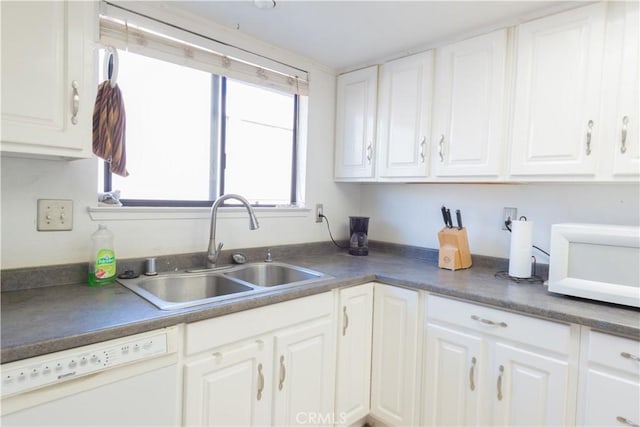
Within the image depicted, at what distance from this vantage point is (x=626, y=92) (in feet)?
4.55

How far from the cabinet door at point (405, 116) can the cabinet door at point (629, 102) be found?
2.76 ft

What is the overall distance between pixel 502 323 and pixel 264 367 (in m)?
1.00

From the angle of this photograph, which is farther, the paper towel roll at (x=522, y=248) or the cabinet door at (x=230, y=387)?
the paper towel roll at (x=522, y=248)

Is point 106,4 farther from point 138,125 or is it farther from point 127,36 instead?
point 138,125

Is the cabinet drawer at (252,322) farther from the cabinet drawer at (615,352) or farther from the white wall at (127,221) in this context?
the cabinet drawer at (615,352)

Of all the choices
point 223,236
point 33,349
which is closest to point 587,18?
point 223,236

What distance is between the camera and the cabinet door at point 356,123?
2270 millimetres

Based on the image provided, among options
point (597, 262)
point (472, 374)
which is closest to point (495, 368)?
point (472, 374)

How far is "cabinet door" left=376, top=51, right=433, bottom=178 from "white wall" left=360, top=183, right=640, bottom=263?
32 centimetres

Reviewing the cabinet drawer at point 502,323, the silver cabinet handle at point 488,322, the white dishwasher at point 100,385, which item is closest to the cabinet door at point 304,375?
the white dishwasher at point 100,385

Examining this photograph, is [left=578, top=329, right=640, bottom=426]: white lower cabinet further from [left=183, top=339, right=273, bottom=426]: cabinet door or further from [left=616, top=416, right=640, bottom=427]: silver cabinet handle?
[left=183, top=339, right=273, bottom=426]: cabinet door

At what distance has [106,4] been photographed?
1.48m

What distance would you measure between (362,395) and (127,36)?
2.08 meters

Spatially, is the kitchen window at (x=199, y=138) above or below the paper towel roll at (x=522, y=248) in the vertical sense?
above
